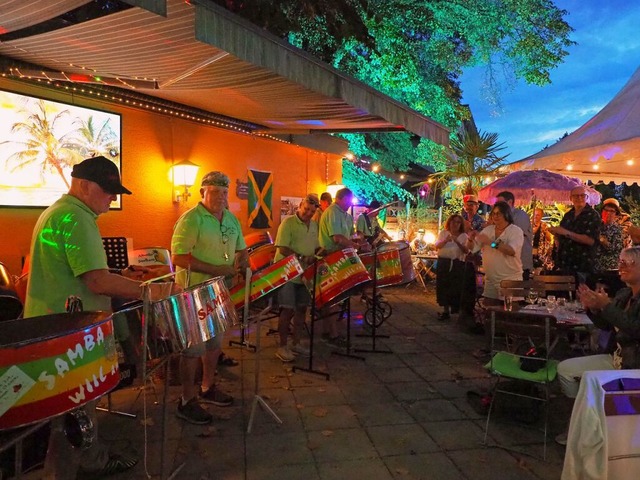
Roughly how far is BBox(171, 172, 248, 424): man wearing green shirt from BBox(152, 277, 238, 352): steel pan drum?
0.78 metres

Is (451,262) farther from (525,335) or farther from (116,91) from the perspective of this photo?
(116,91)

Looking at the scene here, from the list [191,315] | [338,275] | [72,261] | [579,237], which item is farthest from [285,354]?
[579,237]

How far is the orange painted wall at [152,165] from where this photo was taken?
169 inches

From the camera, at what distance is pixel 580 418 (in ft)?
7.43

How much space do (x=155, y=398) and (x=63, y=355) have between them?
2465mm

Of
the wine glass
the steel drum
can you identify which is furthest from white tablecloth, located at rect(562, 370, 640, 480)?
the steel drum

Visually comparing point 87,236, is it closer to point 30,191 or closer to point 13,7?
point 13,7

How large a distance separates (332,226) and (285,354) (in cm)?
149

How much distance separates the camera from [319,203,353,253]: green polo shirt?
5145mm

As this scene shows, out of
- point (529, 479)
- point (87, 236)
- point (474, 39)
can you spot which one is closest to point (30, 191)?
point (87, 236)

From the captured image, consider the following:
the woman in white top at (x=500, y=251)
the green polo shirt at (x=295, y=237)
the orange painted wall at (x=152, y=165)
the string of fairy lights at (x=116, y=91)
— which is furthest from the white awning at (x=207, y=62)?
the woman in white top at (x=500, y=251)

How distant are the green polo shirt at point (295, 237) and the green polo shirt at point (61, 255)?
262 cm

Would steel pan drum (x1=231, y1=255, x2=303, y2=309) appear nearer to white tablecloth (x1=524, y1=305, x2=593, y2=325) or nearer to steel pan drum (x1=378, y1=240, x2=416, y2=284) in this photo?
steel pan drum (x1=378, y1=240, x2=416, y2=284)

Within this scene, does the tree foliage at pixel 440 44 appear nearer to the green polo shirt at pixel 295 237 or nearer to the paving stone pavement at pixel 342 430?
the green polo shirt at pixel 295 237
